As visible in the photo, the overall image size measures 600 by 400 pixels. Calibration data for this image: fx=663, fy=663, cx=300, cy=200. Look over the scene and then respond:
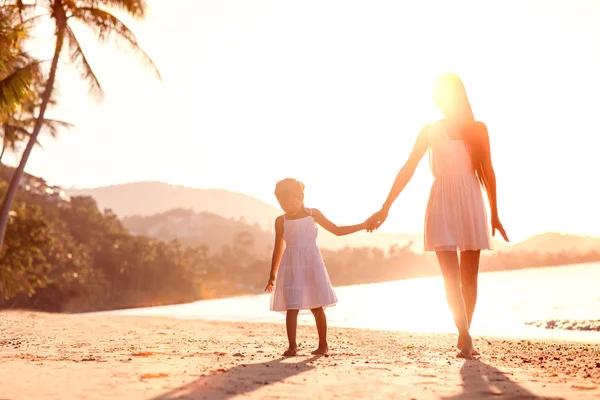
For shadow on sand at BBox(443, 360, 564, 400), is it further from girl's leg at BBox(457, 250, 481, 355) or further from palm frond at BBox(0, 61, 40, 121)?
palm frond at BBox(0, 61, 40, 121)

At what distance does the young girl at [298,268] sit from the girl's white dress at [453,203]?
3.79 feet

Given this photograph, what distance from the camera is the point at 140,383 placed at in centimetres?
436

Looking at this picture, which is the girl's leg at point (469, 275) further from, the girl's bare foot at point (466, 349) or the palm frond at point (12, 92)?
the palm frond at point (12, 92)

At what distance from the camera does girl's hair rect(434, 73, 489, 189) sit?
5879 mm

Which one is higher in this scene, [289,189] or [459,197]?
[289,189]

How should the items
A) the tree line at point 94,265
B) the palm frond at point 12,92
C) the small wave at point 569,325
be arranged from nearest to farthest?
the palm frond at point 12,92, the small wave at point 569,325, the tree line at point 94,265

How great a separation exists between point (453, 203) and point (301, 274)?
5.40ft

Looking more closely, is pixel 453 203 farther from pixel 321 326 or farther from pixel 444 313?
pixel 444 313

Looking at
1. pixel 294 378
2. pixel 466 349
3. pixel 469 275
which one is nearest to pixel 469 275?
pixel 469 275

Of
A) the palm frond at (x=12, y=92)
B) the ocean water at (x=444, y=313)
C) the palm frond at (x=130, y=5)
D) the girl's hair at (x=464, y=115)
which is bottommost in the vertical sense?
the ocean water at (x=444, y=313)

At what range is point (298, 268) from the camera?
652 centimetres

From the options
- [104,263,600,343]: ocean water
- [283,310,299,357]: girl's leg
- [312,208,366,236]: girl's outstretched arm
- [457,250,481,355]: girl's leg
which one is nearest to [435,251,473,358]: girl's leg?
[457,250,481,355]: girl's leg

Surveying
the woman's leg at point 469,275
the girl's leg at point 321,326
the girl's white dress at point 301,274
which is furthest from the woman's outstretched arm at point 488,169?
the girl's leg at point 321,326

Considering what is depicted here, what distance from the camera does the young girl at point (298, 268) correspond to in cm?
642
